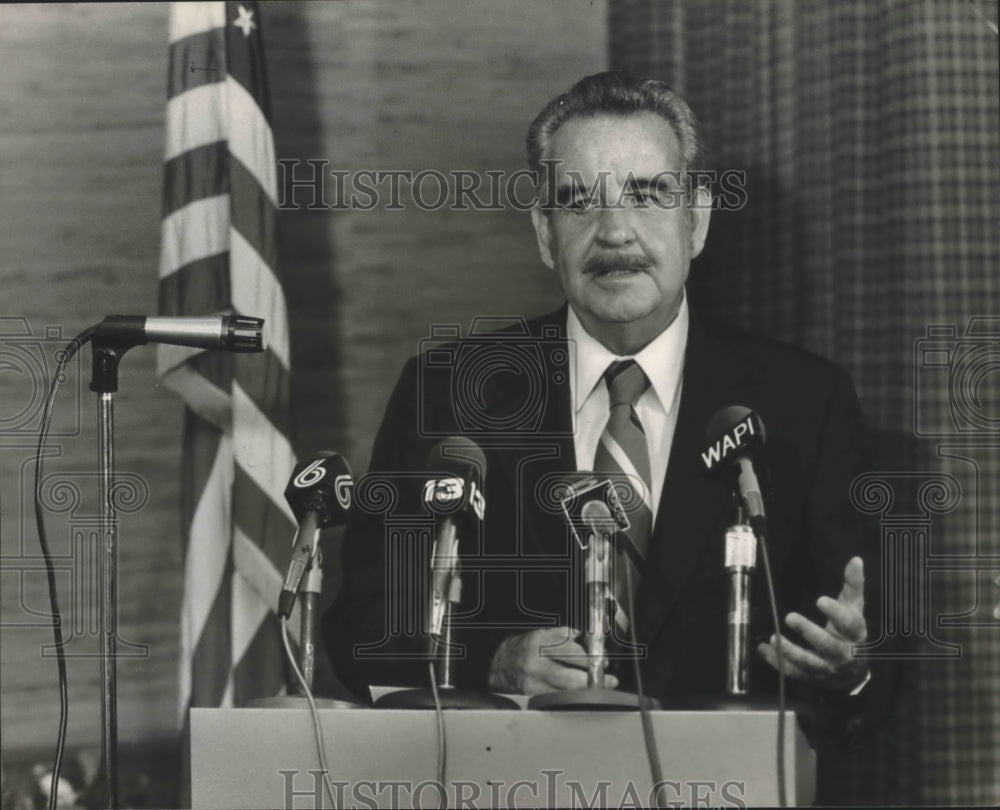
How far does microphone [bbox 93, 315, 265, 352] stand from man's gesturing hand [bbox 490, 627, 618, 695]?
70cm

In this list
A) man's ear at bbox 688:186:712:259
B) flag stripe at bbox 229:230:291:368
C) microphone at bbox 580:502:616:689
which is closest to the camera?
microphone at bbox 580:502:616:689

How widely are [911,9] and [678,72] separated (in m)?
0.57

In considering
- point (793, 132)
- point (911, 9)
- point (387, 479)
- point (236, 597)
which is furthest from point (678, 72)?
point (236, 597)

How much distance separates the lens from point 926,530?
3430 mm

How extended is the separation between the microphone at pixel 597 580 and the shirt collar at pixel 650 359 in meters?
0.98

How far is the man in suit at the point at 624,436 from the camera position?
3.12 metres

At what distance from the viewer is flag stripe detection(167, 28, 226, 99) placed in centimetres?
354

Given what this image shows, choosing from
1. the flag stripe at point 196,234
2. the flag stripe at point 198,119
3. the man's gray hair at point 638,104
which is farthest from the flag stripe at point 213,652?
the man's gray hair at point 638,104

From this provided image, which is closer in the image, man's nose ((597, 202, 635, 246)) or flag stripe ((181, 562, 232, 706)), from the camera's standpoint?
man's nose ((597, 202, 635, 246))

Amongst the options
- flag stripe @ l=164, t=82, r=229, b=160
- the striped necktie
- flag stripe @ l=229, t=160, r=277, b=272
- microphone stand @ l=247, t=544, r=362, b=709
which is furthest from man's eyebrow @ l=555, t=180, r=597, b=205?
microphone stand @ l=247, t=544, r=362, b=709

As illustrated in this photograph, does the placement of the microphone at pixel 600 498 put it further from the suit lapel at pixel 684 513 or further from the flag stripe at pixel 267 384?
the flag stripe at pixel 267 384

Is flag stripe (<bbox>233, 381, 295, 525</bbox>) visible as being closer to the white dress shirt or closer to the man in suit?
the man in suit

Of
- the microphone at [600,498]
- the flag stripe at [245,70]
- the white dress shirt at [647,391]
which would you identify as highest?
the flag stripe at [245,70]

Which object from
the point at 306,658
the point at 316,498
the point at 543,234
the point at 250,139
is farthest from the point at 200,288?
the point at 306,658
